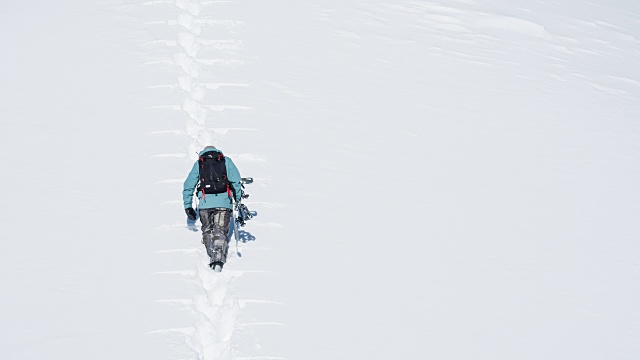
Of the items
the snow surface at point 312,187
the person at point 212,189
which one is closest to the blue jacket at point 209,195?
the person at point 212,189

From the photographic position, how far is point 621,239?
1020 cm

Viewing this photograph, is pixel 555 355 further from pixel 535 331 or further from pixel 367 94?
pixel 367 94

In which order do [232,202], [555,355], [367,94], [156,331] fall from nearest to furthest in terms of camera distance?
1. [156,331]
2. [555,355]
3. [232,202]
4. [367,94]

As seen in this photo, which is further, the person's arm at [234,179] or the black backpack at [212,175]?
the person's arm at [234,179]

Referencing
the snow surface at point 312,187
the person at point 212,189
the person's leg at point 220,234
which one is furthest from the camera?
the person at point 212,189

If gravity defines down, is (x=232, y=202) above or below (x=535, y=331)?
above

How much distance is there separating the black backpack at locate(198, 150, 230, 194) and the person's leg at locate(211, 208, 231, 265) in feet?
0.79

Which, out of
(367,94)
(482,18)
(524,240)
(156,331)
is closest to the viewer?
(156,331)

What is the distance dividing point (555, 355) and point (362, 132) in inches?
232

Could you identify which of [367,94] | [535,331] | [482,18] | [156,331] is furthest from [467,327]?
[482,18]

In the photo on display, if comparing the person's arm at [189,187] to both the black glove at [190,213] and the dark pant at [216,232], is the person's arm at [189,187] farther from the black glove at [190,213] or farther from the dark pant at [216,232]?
the dark pant at [216,232]

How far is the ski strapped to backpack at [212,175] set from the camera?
331 inches

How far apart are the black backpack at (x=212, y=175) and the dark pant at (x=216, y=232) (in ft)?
0.78

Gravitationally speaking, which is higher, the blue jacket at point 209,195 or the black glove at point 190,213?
the blue jacket at point 209,195
